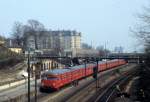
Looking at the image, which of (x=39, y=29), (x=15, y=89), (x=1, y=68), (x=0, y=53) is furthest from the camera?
(x=39, y=29)

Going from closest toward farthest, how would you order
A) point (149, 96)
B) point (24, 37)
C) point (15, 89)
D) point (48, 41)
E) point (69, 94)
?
1. point (149, 96)
2. point (69, 94)
3. point (15, 89)
4. point (24, 37)
5. point (48, 41)

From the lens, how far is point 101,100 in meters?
53.7

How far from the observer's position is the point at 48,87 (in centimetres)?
6281

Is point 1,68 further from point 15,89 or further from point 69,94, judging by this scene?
point 69,94

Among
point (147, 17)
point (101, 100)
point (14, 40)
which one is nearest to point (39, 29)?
point (14, 40)

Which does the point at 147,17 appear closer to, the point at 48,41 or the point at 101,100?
the point at 101,100

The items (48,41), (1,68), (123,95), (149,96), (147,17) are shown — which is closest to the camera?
(147,17)

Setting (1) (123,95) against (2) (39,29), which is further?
(2) (39,29)

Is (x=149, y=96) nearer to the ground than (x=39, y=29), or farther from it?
nearer to the ground

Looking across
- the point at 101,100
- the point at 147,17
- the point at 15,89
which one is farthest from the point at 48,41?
the point at 147,17

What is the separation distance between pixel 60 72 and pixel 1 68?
32.8 meters

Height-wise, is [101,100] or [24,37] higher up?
[24,37]

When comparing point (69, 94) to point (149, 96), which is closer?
point (149, 96)

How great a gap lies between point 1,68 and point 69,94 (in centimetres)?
3542
